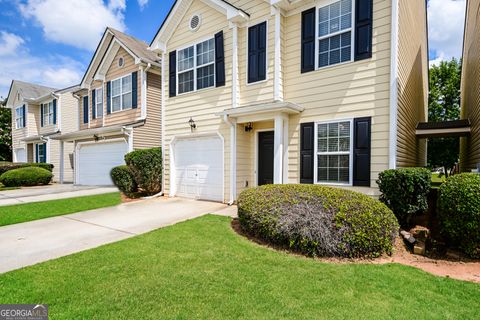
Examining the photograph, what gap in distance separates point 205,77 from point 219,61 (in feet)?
2.75

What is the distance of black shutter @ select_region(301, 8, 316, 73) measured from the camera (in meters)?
7.34

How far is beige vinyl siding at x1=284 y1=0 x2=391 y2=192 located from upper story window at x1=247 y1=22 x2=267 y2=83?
26.8 inches

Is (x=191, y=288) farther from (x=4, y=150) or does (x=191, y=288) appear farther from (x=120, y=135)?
(x=4, y=150)

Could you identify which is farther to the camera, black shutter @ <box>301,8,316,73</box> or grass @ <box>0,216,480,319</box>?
black shutter @ <box>301,8,316,73</box>

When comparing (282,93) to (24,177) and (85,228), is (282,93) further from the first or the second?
(24,177)

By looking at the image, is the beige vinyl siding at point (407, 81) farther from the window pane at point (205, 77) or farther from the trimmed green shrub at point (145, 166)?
the trimmed green shrub at point (145, 166)

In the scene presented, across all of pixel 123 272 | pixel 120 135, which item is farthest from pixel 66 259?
pixel 120 135

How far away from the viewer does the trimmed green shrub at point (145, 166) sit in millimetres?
10344

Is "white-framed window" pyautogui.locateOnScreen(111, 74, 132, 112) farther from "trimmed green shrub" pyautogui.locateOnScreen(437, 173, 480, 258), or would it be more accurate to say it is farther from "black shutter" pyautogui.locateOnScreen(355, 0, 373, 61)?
"trimmed green shrub" pyautogui.locateOnScreen(437, 173, 480, 258)

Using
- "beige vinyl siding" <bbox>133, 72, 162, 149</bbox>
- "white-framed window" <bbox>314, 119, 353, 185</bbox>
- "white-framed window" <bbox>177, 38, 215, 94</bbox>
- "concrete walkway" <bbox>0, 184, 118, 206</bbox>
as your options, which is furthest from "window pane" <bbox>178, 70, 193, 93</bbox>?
"concrete walkway" <bbox>0, 184, 118, 206</bbox>

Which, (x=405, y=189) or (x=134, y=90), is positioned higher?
(x=134, y=90)

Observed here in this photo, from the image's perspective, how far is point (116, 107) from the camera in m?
14.2

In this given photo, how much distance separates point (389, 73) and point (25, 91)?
25.8 metres

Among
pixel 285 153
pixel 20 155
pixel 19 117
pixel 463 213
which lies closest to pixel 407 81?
pixel 285 153
